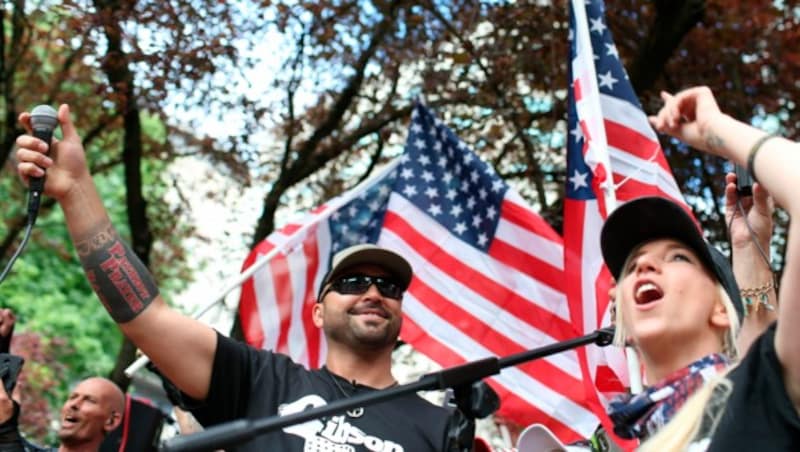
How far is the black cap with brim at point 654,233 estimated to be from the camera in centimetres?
270

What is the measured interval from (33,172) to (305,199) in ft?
27.2

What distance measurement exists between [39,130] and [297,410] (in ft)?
4.21

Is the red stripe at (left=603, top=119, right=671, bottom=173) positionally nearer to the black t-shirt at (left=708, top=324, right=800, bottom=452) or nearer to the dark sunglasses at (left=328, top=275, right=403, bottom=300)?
the dark sunglasses at (left=328, top=275, right=403, bottom=300)

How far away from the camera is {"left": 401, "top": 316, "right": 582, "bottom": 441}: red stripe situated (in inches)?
248

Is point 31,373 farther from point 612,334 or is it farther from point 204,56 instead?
point 612,334

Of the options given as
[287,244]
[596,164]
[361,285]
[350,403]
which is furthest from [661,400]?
[287,244]

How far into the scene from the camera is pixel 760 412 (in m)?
2.04

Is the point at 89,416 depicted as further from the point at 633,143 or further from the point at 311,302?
the point at 633,143

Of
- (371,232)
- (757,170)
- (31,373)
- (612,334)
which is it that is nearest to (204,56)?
(371,232)

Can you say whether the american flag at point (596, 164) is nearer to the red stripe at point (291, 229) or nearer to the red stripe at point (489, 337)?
the red stripe at point (489, 337)

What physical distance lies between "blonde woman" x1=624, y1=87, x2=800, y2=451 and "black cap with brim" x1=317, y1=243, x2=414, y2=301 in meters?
1.79

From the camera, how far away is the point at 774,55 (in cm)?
993

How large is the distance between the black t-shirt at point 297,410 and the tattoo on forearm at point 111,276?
0.34 m

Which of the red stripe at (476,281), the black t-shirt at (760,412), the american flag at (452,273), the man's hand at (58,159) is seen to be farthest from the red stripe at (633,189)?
the black t-shirt at (760,412)
